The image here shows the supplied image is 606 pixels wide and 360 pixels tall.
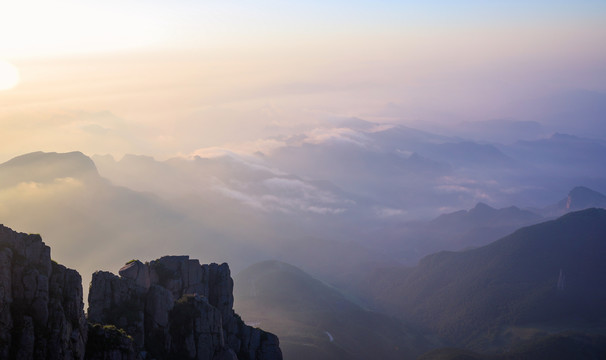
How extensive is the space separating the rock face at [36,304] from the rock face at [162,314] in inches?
504

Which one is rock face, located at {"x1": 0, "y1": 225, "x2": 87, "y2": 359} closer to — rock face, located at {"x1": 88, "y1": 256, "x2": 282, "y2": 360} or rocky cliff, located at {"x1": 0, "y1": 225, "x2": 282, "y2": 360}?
rocky cliff, located at {"x1": 0, "y1": 225, "x2": 282, "y2": 360}

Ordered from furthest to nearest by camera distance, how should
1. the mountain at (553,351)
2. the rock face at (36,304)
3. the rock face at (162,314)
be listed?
the mountain at (553,351) → the rock face at (162,314) → the rock face at (36,304)

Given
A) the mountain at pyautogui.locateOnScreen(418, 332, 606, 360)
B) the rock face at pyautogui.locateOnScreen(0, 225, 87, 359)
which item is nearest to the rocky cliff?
the rock face at pyautogui.locateOnScreen(0, 225, 87, 359)

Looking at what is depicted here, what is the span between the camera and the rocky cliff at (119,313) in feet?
172

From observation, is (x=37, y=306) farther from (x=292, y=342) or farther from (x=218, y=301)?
(x=292, y=342)

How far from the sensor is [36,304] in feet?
174

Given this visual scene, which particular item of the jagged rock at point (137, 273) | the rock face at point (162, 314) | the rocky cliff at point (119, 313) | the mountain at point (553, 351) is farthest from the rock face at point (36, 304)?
the mountain at point (553, 351)

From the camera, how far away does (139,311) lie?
236ft

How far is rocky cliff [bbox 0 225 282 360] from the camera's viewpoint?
52438mm

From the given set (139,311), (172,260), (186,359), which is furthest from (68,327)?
(172,260)

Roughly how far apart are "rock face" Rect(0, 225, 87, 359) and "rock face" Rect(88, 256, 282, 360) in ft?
42.0

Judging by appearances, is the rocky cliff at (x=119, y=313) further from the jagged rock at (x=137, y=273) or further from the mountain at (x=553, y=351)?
the mountain at (x=553, y=351)

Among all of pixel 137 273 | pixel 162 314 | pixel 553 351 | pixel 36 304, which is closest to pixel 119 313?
pixel 162 314

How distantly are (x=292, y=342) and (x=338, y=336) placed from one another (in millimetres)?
29726
